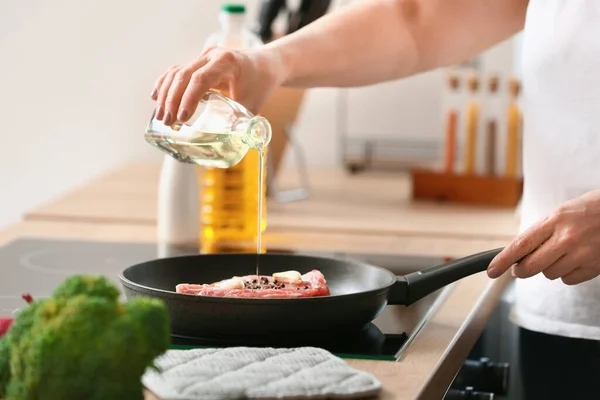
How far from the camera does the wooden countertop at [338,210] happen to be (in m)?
2.02

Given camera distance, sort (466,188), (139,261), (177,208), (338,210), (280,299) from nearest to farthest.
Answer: (280,299), (139,261), (177,208), (338,210), (466,188)

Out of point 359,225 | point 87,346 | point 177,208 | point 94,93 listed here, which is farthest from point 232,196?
point 94,93

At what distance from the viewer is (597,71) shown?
1424 millimetres

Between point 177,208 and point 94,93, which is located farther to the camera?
point 94,93

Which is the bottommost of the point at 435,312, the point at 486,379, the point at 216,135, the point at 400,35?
the point at 486,379

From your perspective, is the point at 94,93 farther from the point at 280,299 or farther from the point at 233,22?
the point at 280,299

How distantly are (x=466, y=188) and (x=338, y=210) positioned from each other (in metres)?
0.33

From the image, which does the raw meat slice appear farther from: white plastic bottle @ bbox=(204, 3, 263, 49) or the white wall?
the white wall

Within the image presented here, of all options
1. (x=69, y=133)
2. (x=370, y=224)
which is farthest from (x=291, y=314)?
(x=69, y=133)

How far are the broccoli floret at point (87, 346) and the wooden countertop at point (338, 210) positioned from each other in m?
1.22

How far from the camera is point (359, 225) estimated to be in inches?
80.1

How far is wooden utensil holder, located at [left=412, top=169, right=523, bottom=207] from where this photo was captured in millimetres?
2318

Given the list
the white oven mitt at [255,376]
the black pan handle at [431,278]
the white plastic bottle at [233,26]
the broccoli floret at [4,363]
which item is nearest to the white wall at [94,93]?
the white plastic bottle at [233,26]

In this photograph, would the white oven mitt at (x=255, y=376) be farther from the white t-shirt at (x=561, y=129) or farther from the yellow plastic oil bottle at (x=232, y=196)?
the yellow plastic oil bottle at (x=232, y=196)
